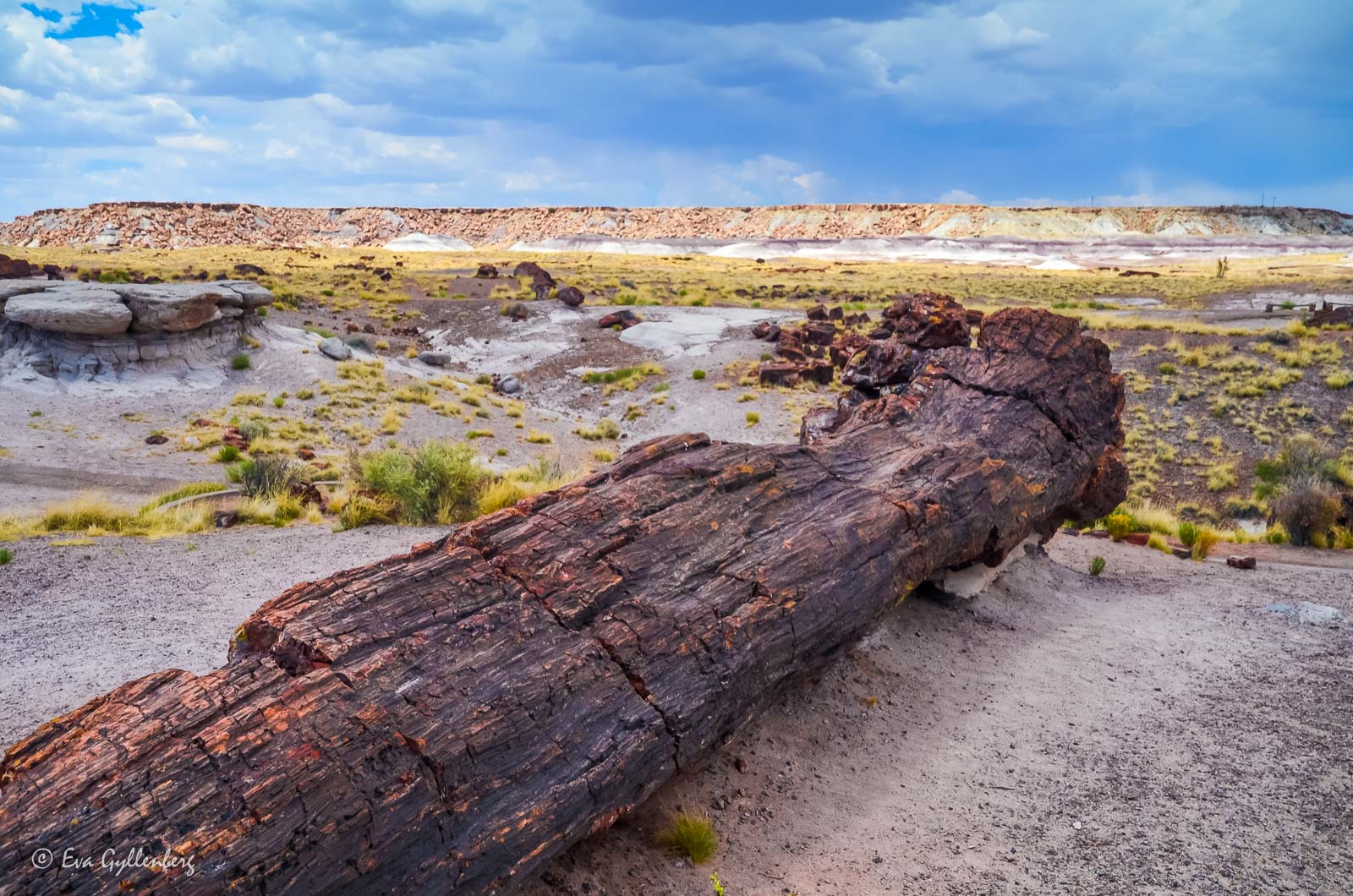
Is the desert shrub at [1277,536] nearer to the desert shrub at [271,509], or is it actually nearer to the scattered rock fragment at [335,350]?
the desert shrub at [271,509]

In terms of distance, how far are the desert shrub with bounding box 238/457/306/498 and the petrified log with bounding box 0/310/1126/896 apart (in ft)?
30.2

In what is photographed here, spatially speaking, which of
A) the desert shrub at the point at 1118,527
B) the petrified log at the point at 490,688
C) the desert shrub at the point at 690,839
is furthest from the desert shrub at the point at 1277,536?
the desert shrub at the point at 690,839

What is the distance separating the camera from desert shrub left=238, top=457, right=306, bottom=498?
43.6 feet

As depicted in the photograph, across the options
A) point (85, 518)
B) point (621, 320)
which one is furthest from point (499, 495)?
point (621, 320)

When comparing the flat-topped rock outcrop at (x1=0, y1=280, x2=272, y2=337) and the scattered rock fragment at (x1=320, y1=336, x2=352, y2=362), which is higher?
the flat-topped rock outcrop at (x1=0, y1=280, x2=272, y2=337)

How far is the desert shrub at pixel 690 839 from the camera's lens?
4.43 meters

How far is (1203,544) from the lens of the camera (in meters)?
11.3

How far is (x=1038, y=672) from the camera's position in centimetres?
684

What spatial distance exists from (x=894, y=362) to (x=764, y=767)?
22.3 ft

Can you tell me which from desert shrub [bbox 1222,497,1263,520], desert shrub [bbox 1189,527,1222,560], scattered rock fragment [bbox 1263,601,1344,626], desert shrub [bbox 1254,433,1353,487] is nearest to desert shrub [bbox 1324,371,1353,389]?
desert shrub [bbox 1254,433,1353,487]

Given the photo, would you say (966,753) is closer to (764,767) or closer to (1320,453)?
(764,767)

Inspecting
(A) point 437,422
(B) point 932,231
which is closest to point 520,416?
(A) point 437,422

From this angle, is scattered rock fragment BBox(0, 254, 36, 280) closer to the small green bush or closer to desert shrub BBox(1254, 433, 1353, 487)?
the small green bush

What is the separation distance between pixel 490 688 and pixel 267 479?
1112cm
